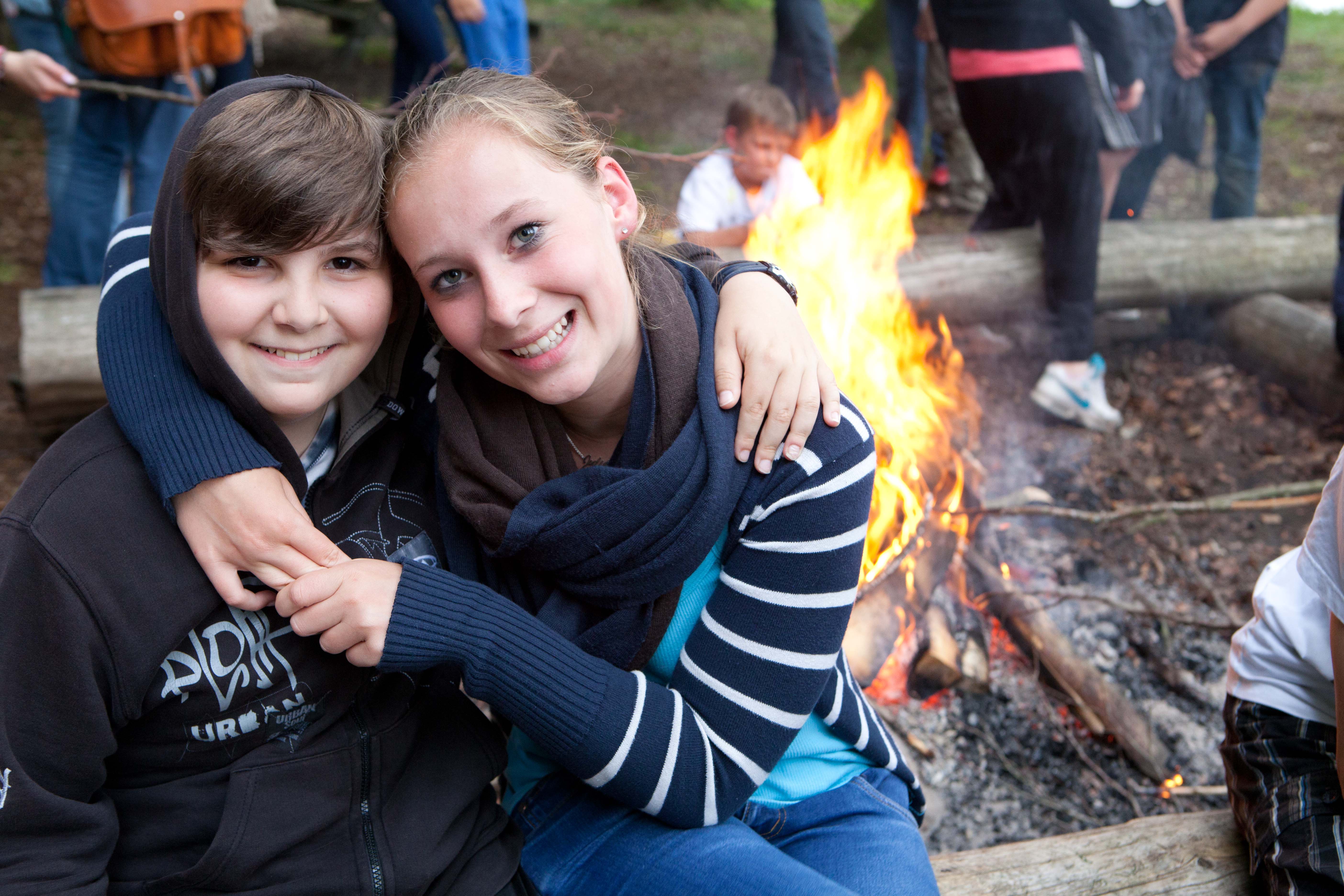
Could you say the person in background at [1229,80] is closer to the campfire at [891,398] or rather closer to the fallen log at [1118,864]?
the campfire at [891,398]

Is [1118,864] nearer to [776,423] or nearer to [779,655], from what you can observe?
[779,655]

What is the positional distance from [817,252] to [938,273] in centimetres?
90

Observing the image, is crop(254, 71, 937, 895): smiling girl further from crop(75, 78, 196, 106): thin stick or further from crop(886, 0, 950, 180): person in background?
crop(886, 0, 950, 180): person in background

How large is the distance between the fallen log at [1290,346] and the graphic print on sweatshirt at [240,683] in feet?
15.8

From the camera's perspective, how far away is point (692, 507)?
59.2 inches

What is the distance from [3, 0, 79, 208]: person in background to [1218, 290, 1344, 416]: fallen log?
546 cm

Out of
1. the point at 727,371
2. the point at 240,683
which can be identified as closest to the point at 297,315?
the point at 240,683

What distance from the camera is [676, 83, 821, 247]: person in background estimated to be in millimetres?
4344

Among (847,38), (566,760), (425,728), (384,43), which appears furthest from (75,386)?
(384,43)

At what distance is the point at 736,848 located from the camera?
5.19ft

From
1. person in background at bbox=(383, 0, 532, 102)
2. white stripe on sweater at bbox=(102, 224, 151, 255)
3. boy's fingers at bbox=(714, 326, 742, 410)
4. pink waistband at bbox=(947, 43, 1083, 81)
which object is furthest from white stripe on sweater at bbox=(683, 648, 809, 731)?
pink waistband at bbox=(947, 43, 1083, 81)

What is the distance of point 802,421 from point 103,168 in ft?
11.6

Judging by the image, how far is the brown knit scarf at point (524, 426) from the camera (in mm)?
1583

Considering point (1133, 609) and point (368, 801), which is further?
point (1133, 609)
